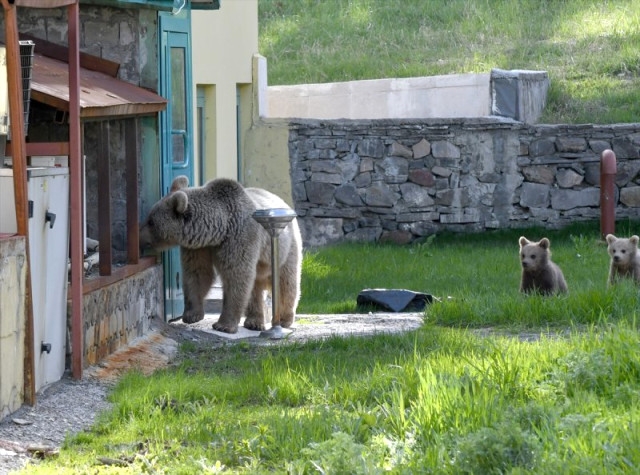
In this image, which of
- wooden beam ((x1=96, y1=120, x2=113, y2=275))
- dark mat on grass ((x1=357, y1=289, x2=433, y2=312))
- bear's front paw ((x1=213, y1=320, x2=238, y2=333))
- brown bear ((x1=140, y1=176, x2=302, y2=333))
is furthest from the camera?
dark mat on grass ((x1=357, y1=289, x2=433, y2=312))

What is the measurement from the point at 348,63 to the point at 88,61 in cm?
1170

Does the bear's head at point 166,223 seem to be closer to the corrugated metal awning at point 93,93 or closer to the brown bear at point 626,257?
the corrugated metal awning at point 93,93

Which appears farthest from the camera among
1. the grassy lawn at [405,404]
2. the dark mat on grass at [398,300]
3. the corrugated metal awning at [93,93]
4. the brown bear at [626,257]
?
the dark mat on grass at [398,300]

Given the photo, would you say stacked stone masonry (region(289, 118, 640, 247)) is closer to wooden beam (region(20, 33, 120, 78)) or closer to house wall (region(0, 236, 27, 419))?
wooden beam (region(20, 33, 120, 78))

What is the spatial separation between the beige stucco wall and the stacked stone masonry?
42.9 inches

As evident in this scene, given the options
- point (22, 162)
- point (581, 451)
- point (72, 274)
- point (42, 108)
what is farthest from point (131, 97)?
point (581, 451)

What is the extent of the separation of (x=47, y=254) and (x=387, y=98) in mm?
11939

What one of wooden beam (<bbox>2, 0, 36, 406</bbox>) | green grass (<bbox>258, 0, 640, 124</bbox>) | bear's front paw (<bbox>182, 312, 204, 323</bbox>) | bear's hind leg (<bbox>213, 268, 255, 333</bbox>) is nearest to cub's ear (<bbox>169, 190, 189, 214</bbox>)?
bear's hind leg (<bbox>213, 268, 255, 333</bbox>)

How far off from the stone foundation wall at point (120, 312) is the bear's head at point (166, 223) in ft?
0.78

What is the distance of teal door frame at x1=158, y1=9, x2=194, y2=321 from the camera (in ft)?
35.1

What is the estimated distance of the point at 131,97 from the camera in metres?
9.43

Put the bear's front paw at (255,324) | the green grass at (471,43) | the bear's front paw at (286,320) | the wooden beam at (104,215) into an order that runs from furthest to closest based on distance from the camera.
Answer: the green grass at (471,43) → the bear's front paw at (286,320) → the bear's front paw at (255,324) → the wooden beam at (104,215)

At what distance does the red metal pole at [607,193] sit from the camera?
643 inches

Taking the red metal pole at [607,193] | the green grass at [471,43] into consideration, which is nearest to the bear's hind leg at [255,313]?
the red metal pole at [607,193]
